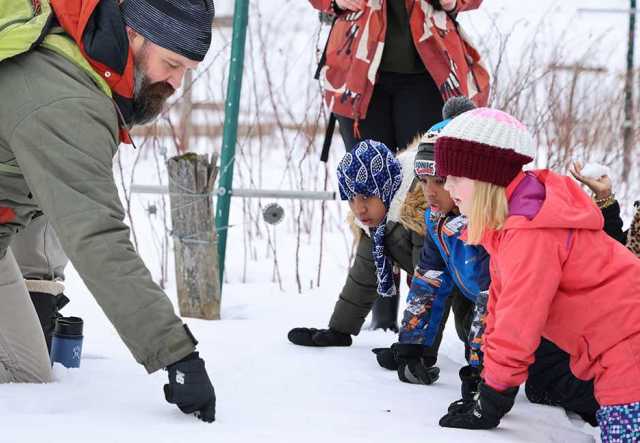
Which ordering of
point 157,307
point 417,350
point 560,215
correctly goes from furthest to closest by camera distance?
1. point 417,350
2. point 560,215
3. point 157,307

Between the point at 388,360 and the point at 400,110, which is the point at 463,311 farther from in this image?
the point at 400,110

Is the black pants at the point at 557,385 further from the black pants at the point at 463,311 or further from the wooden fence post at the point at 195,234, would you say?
the wooden fence post at the point at 195,234

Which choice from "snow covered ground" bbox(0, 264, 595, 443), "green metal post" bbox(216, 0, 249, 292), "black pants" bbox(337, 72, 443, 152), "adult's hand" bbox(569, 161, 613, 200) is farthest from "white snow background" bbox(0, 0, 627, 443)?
"black pants" bbox(337, 72, 443, 152)

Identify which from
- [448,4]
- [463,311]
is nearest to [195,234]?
[463,311]

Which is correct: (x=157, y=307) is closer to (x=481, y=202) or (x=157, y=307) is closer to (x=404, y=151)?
(x=481, y=202)

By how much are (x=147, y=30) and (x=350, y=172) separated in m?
1.01

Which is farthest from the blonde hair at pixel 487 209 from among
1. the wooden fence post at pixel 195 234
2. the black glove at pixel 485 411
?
→ the wooden fence post at pixel 195 234

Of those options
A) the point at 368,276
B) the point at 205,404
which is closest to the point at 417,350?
the point at 368,276

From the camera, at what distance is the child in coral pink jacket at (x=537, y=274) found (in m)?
2.07

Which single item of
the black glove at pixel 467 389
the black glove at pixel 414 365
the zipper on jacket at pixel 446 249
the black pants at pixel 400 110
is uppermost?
the black pants at pixel 400 110

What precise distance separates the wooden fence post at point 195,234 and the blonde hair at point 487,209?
180cm

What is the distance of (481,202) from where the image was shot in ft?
7.17

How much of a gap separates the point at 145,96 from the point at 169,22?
19 centimetres

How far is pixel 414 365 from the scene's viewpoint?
2742 mm
